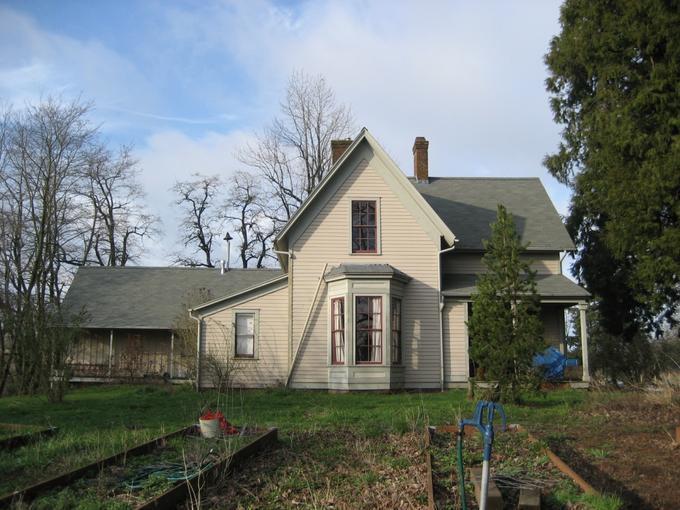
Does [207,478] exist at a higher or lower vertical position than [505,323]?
lower

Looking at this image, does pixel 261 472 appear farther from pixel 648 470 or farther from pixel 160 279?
pixel 160 279

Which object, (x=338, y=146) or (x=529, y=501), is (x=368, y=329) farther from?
Answer: (x=529, y=501)

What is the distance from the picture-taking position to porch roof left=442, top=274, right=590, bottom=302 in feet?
64.4

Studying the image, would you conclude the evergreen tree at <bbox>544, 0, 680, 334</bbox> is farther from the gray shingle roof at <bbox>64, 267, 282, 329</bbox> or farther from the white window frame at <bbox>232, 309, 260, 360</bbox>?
the gray shingle roof at <bbox>64, 267, 282, 329</bbox>

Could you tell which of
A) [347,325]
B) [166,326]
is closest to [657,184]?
[347,325]

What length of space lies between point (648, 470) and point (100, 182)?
129 ft

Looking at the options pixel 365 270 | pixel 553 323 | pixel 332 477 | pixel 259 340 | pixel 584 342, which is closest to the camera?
pixel 332 477

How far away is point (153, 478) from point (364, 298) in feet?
40.9

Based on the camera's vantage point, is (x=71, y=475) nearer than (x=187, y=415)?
Yes

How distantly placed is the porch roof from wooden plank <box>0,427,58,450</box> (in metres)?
11.8

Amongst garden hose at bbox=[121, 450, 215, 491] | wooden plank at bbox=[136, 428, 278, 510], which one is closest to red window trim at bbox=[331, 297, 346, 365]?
wooden plank at bbox=[136, 428, 278, 510]

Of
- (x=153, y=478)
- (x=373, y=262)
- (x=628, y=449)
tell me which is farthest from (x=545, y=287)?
(x=153, y=478)

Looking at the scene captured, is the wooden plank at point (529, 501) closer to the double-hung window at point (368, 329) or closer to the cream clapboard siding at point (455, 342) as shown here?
the double-hung window at point (368, 329)

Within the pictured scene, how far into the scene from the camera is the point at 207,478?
7164mm
